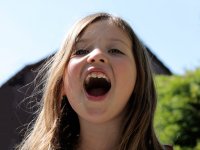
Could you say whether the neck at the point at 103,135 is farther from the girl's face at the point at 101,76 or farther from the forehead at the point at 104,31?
the forehead at the point at 104,31

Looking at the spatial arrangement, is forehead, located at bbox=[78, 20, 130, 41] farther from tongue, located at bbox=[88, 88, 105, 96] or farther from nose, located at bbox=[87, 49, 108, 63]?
tongue, located at bbox=[88, 88, 105, 96]

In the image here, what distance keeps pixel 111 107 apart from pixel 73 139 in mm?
365

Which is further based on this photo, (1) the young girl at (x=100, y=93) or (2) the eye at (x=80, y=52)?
(2) the eye at (x=80, y=52)

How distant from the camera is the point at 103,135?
2.57 metres

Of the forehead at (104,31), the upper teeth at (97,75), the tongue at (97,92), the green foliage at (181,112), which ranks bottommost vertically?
the green foliage at (181,112)

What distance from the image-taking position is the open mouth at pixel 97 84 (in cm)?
247

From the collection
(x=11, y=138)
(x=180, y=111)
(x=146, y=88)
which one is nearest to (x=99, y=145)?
(x=146, y=88)

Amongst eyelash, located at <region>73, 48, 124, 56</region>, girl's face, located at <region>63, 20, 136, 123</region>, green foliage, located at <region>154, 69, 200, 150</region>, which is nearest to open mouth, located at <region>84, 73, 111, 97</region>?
girl's face, located at <region>63, 20, 136, 123</region>

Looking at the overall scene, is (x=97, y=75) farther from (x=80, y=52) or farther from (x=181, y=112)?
(x=181, y=112)

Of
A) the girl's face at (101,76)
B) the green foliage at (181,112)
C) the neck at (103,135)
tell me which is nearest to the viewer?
the girl's face at (101,76)

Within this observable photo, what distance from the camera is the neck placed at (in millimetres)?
2568

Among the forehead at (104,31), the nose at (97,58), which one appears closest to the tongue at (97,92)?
the nose at (97,58)

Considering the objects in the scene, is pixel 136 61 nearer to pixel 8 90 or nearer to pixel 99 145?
pixel 99 145

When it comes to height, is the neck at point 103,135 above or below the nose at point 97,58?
below
